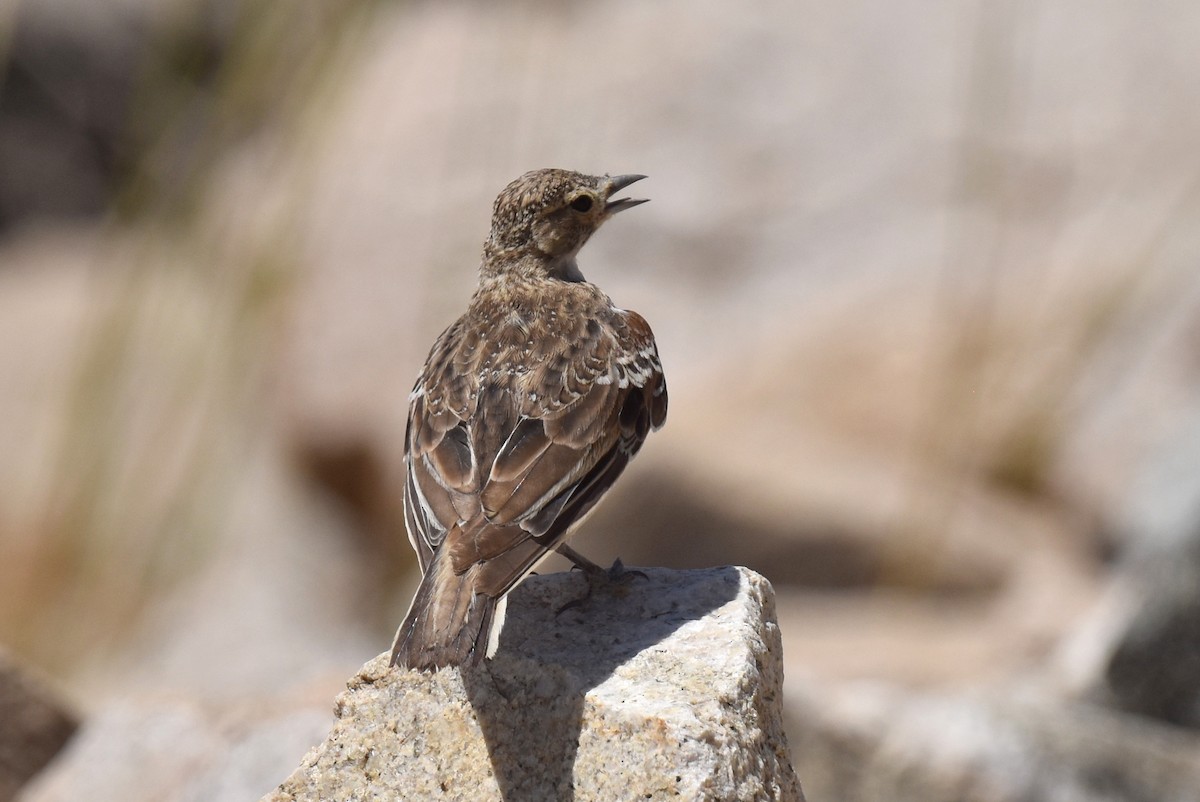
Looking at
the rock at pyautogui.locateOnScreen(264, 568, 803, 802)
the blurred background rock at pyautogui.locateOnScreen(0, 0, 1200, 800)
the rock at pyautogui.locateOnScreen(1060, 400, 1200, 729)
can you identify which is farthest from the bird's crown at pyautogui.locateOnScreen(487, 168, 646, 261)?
the rock at pyautogui.locateOnScreen(1060, 400, 1200, 729)

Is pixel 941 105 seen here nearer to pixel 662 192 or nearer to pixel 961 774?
pixel 662 192

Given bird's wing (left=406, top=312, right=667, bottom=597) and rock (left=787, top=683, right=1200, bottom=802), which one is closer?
bird's wing (left=406, top=312, right=667, bottom=597)

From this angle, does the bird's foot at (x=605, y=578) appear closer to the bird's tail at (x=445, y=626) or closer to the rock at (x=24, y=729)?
the bird's tail at (x=445, y=626)

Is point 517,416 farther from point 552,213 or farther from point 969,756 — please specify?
point 969,756

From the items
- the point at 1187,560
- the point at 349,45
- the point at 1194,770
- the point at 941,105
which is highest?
the point at 941,105

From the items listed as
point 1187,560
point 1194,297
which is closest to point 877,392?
point 1194,297

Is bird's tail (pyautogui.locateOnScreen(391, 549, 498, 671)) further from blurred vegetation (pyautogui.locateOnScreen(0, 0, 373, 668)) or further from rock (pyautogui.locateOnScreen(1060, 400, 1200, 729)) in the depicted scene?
rock (pyautogui.locateOnScreen(1060, 400, 1200, 729))
